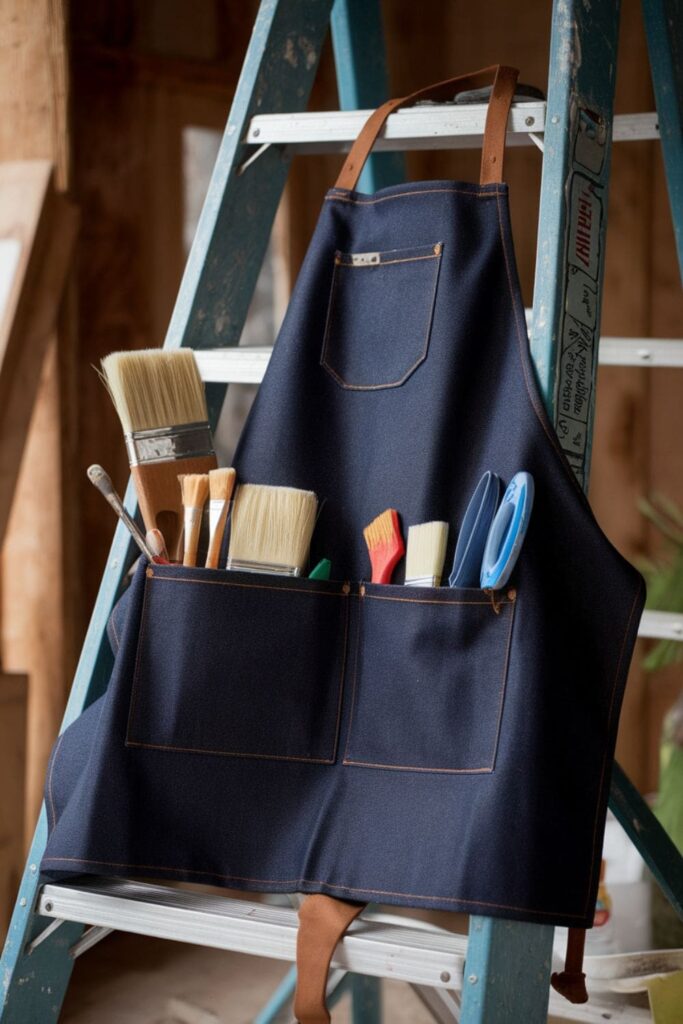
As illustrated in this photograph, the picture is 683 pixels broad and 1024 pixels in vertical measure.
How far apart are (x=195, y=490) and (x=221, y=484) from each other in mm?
28

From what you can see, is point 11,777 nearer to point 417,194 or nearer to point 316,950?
point 316,950

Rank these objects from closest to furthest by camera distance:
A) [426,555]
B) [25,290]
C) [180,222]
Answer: [426,555] < [25,290] < [180,222]

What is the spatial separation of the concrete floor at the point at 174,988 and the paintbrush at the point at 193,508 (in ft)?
4.71

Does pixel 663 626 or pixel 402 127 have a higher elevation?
pixel 402 127

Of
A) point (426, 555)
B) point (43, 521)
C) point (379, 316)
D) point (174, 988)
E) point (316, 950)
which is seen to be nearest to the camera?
point (316, 950)

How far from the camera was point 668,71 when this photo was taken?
152 cm

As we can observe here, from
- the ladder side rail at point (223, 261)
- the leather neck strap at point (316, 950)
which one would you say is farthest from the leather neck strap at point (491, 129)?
the leather neck strap at point (316, 950)

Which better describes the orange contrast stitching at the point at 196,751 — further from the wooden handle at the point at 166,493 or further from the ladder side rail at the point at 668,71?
the ladder side rail at the point at 668,71

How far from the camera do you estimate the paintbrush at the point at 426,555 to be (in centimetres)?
123

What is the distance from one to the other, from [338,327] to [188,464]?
23 centimetres

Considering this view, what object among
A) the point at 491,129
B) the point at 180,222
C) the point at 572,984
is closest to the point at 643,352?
the point at 491,129

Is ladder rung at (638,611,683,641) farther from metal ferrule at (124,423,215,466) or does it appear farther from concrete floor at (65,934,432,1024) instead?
concrete floor at (65,934,432,1024)

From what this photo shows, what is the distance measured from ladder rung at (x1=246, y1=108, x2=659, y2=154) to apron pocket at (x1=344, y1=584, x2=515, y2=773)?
50 cm

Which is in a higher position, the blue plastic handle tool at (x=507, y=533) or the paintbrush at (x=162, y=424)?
the paintbrush at (x=162, y=424)
